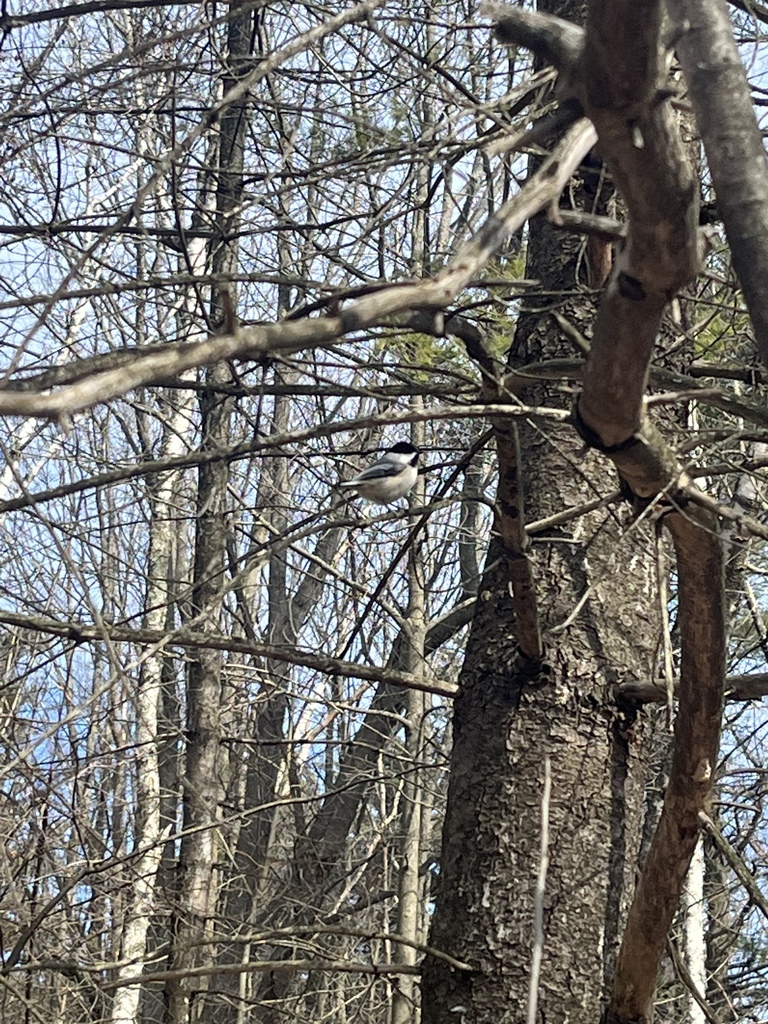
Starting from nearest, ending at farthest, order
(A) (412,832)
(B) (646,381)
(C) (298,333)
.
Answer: (C) (298,333) < (B) (646,381) < (A) (412,832)

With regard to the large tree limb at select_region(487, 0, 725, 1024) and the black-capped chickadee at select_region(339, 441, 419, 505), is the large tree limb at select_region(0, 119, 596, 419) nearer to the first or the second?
the large tree limb at select_region(487, 0, 725, 1024)

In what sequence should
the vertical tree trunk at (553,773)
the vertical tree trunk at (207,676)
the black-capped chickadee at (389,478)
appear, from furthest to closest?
the black-capped chickadee at (389,478) < the vertical tree trunk at (207,676) < the vertical tree trunk at (553,773)

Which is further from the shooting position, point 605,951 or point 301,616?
point 301,616

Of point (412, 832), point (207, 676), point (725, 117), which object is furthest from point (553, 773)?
point (412, 832)

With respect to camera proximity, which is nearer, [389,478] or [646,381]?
[646,381]

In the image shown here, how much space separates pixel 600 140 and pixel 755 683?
4.71ft


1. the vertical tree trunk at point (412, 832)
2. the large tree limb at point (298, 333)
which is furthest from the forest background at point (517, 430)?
the vertical tree trunk at point (412, 832)

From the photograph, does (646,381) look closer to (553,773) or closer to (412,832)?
(553,773)

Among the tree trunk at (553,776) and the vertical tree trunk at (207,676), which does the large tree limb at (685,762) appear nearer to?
the tree trunk at (553,776)

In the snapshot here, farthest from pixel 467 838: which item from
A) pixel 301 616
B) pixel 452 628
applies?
pixel 301 616

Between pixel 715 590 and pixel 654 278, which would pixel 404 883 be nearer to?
pixel 715 590

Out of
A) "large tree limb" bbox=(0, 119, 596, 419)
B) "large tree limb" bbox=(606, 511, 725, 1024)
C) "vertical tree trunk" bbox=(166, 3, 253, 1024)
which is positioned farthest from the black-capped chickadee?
"large tree limb" bbox=(0, 119, 596, 419)

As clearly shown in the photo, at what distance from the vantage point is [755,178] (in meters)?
1.47

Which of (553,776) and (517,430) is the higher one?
(517,430)
